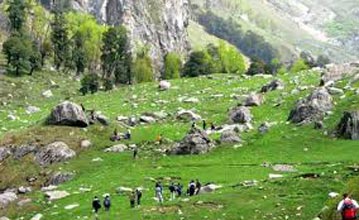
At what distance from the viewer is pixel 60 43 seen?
15250cm

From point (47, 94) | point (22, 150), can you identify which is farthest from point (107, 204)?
point (47, 94)

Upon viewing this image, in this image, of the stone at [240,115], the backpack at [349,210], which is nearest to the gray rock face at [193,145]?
the stone at [240,115]

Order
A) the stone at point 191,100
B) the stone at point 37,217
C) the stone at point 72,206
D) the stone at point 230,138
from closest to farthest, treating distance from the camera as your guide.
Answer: the stone at point 37,217 < the stone at point 72,206 < the stone at point 230,138 < the stone at point 191,100

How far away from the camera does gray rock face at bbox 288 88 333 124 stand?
78.7 metres

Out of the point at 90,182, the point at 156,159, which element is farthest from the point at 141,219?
the point at 156,159

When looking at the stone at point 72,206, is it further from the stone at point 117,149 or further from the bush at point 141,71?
the bush at point 141,71

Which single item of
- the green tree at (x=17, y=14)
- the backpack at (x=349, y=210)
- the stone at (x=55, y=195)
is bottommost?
the stone at (x=55, y=195)

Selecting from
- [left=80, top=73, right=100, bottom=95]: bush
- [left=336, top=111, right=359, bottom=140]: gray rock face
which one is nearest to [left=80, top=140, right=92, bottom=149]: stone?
[left=336, top=111, right=359, bottom=140]: gray rock face

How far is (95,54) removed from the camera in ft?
538

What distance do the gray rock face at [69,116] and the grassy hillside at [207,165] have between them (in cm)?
148

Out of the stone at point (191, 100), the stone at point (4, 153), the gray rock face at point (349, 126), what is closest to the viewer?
the gray rock face at point (349, 126)

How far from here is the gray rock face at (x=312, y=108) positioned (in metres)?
78.7

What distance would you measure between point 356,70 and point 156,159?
38.5 metres

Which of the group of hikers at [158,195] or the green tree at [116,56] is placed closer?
the group of hikers at [158,195]
